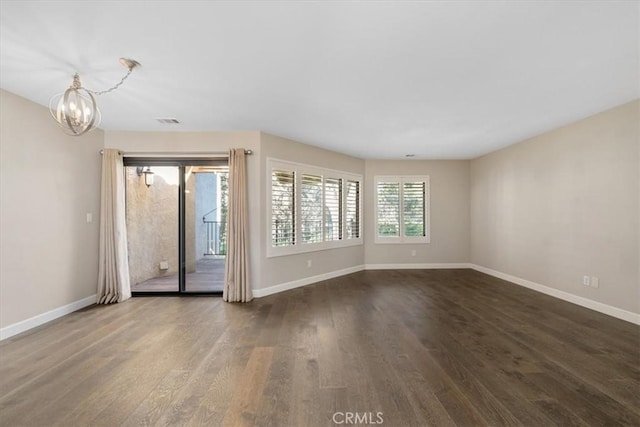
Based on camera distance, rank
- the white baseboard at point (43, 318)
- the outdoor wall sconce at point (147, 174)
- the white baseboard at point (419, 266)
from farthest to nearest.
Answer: the white baseboard at point (419, 266) < the outdoor wall sconce at point (147, 174) < the white baseboard at point (43, 318)

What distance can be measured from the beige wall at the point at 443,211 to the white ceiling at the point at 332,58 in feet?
9.22

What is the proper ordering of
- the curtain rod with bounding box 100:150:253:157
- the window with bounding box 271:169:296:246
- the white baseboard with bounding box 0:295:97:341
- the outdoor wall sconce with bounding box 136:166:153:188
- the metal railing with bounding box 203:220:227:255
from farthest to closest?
Result: the metal railing with bounding box 203:220:227:255
the outdoor wall sconce with bounding box 136:166:153:188
the window with bounding box 271:169:296:246
the curtain rod with bounding box 100:150:253:157
the white baseboard with bounding box 0:295:97:341

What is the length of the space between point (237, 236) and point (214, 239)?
57.0 inches

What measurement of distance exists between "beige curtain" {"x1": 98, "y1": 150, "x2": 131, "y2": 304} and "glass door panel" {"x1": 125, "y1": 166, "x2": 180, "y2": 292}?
1.34ft

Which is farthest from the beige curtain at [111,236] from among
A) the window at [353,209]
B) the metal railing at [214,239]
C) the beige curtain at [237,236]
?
the window at [353,209]

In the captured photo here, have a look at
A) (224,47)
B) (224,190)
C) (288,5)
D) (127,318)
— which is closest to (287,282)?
(224,190)

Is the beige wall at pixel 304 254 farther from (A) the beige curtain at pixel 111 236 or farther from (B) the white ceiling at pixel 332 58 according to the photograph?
(A) the beige curtain at pixel 111 236

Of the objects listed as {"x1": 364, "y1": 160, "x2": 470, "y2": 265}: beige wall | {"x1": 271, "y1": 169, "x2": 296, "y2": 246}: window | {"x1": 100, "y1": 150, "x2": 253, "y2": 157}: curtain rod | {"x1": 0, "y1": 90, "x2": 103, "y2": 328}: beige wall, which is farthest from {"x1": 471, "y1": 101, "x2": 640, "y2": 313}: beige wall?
{"x1": 0, "y1": 90, "x2": 103, "y2": 328}: beige wall

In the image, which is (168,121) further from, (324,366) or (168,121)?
(324,366)

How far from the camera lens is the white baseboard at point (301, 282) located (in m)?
4.61

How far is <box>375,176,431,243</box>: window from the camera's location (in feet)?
22.5

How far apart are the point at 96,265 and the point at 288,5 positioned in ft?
14.9

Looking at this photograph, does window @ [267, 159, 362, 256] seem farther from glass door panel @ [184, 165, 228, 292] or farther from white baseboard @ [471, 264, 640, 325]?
white baseboard @ [471, 264, 640, 325]

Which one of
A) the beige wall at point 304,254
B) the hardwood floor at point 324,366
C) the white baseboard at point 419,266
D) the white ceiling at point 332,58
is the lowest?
the hardwood floor at point 324,366
